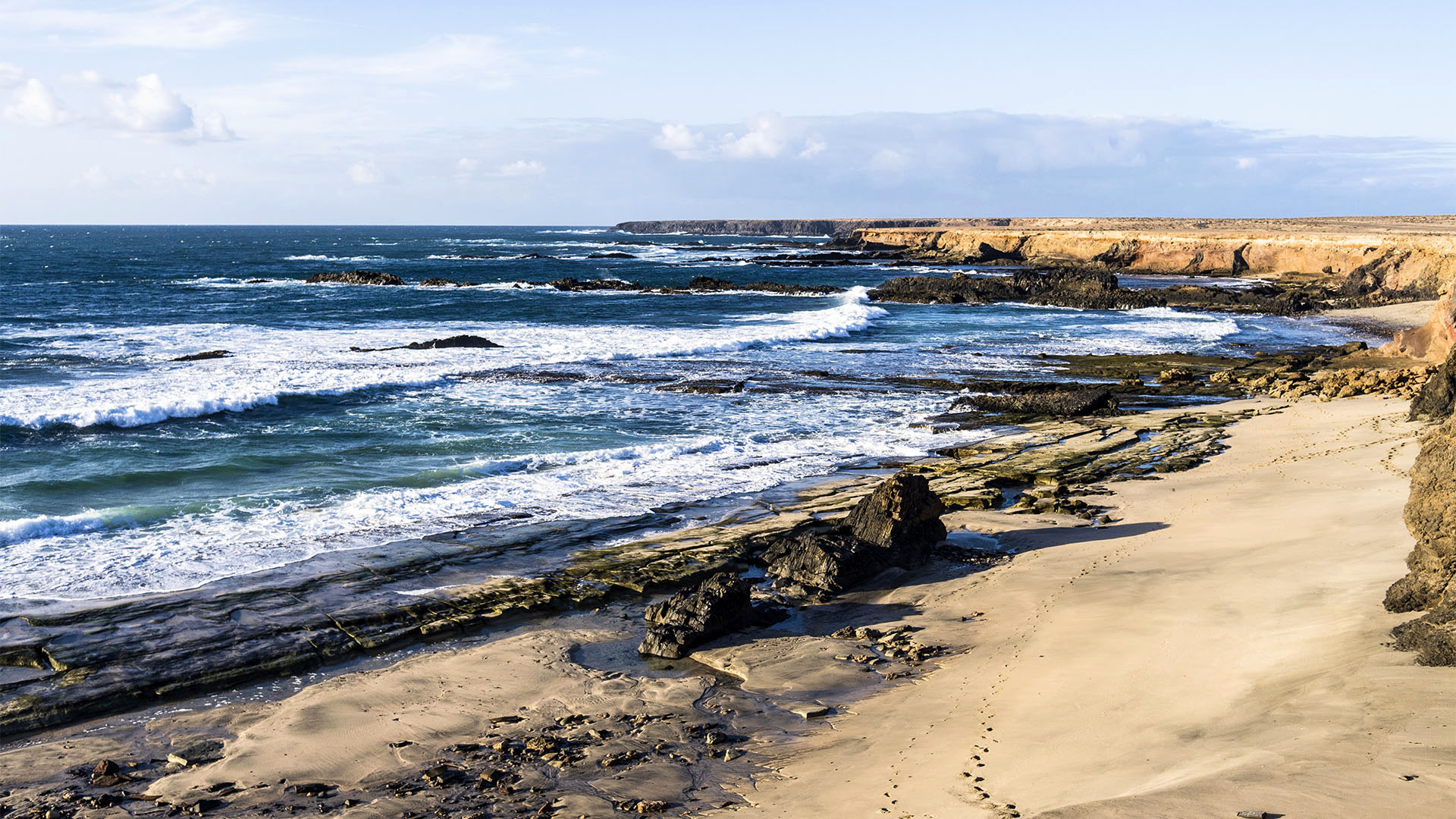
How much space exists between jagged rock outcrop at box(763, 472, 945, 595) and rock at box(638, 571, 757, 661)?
118 centimetres

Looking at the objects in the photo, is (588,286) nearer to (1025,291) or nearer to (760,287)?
(760,287)

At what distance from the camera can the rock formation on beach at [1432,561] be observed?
686cm

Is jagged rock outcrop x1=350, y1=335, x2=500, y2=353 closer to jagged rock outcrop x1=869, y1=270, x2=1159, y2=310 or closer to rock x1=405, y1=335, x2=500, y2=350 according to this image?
rock x1=405, y1=335, x2=500, y2=350

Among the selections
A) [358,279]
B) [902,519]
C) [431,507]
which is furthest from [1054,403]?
[358,279]

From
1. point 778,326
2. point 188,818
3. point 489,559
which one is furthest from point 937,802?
A: point 778,326

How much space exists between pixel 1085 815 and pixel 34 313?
162 ft

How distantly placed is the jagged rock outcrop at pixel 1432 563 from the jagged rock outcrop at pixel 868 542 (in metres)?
4.58

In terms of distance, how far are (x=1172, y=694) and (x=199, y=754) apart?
7152 millimetres

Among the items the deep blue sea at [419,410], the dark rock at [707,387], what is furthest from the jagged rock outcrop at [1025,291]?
the dark rock at [707,387]

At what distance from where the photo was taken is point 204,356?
28562 millimetres

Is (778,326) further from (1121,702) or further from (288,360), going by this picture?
(1121,702)

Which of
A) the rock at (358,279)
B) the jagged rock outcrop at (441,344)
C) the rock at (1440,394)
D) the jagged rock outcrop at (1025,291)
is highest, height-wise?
the rock at (358,279)

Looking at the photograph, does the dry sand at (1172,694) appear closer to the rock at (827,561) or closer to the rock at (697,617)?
the rock at (827,561)

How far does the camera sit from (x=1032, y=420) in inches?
781
